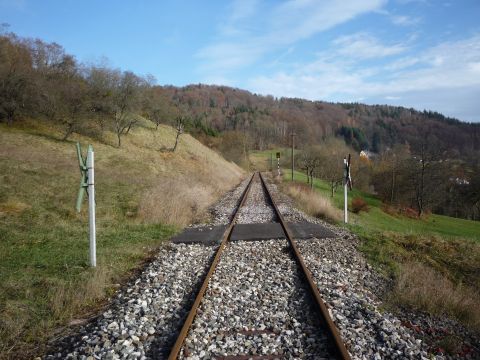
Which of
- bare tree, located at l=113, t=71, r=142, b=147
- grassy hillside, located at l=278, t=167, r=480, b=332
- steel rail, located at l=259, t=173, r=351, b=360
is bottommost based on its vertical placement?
grassy hillside, located at l=278, t=167, r=480, b=332

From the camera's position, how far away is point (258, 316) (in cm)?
495

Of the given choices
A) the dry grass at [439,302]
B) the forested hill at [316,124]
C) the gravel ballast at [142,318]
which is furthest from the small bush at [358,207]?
the forested hill at [316,124]

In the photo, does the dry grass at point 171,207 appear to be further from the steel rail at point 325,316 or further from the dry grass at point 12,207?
the steel rail at point 325,316

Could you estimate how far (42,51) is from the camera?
45688 millimetres

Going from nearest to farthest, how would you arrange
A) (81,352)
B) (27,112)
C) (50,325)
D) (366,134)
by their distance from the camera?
(81,352) → (50,325) → (27,112) → (366,134)

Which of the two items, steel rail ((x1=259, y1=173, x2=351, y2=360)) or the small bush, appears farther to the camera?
the small bush

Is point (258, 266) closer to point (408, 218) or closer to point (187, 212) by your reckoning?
point (187, 212)

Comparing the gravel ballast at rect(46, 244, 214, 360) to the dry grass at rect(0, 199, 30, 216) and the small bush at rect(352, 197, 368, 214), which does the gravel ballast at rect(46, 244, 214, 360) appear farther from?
the small bush at rect(352, 197, 368, 214)

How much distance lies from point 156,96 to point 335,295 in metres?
51.2

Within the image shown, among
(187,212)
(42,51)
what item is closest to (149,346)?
(187,212)

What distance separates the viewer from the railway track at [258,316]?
4090 mm

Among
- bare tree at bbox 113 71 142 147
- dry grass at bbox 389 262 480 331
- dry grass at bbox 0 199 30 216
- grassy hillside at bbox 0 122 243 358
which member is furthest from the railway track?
bare tree at bbox 113 71 142 147

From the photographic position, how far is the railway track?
161 inches

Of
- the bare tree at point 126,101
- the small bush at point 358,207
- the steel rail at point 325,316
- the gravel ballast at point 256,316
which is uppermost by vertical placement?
the bare tree at point 126,101
